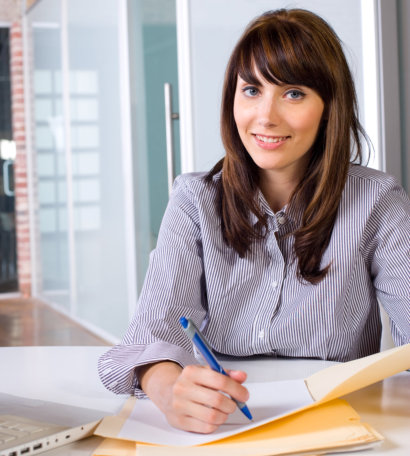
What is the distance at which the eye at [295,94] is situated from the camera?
1.27 meters

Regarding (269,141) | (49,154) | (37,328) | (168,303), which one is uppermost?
(49,154)

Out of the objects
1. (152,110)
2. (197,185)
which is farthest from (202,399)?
(152,110)

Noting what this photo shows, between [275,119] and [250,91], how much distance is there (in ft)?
0.25

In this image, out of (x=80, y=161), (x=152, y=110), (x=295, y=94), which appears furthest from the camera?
(x=80, y=161)

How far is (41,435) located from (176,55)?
2.61 meters

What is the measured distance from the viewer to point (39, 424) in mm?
792

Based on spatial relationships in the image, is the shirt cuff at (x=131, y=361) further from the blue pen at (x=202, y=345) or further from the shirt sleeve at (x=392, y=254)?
the shirt sleeve at (x=392, y=254)

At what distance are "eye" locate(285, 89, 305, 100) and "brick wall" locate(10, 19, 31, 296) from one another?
594 cm

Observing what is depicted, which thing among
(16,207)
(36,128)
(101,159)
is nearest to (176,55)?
(101,159)

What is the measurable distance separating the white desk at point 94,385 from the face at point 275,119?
14.3 inches

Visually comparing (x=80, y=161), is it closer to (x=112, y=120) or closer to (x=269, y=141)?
(x=112, y=120)

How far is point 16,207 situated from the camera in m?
6.98

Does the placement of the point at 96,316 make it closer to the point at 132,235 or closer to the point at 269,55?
the point at 132,235

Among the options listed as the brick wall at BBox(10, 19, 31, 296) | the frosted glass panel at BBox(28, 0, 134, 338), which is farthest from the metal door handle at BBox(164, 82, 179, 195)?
the brick wall at BBox(10, 19, 31, 296)
